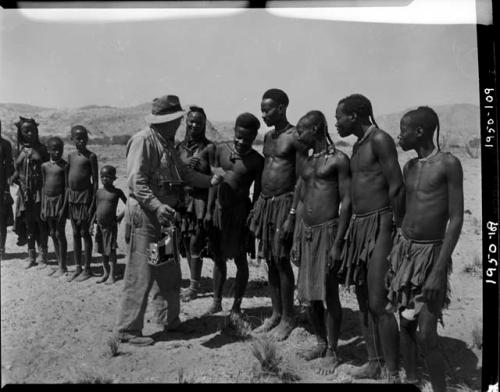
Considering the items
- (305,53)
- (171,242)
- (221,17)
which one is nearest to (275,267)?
(171,242)

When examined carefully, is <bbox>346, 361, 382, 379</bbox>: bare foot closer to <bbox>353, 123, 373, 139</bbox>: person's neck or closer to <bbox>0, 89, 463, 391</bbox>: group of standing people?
<bbox>0, 89, 463, 391</bbox>: group of standing people

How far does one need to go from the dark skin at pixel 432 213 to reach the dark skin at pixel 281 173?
1164 millimetres

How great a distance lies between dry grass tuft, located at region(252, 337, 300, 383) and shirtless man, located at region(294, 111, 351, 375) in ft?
0.96

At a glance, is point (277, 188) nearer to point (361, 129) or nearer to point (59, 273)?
point (361, 129)

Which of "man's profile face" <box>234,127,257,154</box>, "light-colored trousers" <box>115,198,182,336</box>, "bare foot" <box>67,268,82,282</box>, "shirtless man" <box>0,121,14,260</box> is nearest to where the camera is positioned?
"light-colored trousers" <box>115,198,182,336</box>

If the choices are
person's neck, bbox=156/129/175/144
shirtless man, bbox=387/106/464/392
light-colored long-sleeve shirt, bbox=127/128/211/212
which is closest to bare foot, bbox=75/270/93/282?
light-colored long-sleeve shirt, bbox=127/128/211/212

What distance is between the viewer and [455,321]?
508cm

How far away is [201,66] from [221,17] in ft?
2.12

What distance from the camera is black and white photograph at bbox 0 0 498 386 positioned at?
4219 millimetres

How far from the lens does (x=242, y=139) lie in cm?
521

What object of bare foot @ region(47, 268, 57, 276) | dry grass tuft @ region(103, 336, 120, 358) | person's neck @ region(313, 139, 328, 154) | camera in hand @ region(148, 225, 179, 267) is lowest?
dry grass tuft @ region(103, 336, 120, 358)

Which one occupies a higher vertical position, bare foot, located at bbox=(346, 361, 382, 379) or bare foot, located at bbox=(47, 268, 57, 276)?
bare foot, located at bbox=(47, 268, 57, 276)

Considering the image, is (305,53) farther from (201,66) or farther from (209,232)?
(209,232)

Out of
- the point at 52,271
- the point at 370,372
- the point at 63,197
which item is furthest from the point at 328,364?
the point at 63,197
